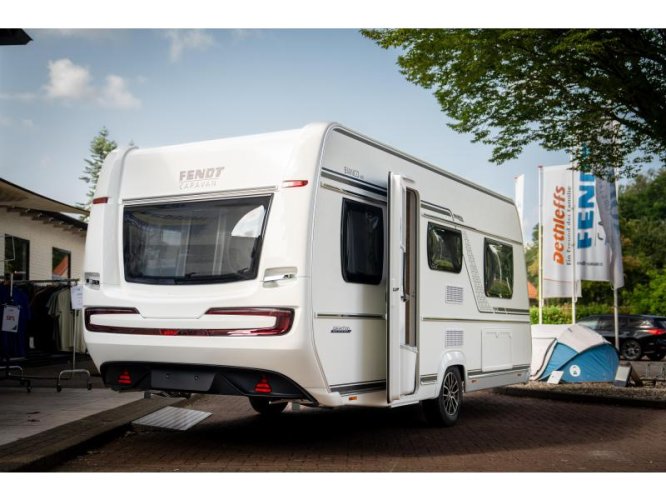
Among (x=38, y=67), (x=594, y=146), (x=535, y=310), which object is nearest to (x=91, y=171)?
(x=38, y=67)

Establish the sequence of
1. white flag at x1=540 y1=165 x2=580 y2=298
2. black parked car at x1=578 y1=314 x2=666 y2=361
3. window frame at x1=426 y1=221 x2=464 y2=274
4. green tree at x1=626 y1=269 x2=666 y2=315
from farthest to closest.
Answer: green tree at x1=626 y1=269 x2=666 y2=315
black parked car at x1=578 y1=314 x2=666 y2=361
white flag at x1=540 y1=165 x2=580 y2=298
window frame at x1=426 y1=221 x2=464 y2=274

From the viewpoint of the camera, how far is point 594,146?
13.9 meters

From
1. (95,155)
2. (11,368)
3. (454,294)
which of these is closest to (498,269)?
(454,294)

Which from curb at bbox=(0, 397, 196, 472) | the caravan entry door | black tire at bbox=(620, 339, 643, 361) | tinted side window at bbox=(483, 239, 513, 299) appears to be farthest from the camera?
black tire at bbox=(620, 339, 643, 361)

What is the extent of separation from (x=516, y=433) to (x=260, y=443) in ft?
9.52

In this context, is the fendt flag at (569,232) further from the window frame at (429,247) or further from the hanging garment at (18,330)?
the hanging garment at (18,330)

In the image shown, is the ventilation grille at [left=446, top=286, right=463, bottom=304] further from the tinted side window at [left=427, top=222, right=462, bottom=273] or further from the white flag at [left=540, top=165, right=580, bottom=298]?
the white flag at [left=540, top=165, right=580, bottom=298]

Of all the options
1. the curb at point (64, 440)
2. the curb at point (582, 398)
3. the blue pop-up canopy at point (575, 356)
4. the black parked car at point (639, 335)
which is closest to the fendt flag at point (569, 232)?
the black parked car at point (639, 335)

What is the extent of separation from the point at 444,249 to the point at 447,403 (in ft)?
5.55

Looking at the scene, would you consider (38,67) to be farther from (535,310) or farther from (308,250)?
(308,250)

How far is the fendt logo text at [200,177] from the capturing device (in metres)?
7.30

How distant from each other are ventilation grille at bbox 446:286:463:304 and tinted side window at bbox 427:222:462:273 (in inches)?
7.7

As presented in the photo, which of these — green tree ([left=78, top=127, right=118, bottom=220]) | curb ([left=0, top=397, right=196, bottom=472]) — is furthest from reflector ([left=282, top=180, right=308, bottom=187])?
green tree ([left=78, top=127, right=118, bottom=220])

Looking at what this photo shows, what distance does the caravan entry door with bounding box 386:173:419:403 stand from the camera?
24.5 feet
